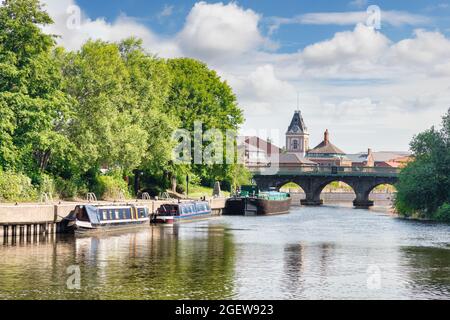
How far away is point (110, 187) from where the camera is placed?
285ft

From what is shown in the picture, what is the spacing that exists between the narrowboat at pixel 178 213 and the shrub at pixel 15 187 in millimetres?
18900

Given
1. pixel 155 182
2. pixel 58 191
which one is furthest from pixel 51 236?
pixel 155 182

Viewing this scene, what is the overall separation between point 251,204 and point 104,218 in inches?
1831

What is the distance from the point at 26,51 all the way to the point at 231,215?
1930 inches

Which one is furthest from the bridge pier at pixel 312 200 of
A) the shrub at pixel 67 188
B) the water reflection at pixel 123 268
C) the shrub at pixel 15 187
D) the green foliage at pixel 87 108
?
the shrub at pixel 15 187

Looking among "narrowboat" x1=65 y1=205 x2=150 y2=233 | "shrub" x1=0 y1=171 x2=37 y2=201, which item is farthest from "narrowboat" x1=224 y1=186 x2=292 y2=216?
"shrub" x1=0 y1=171 x2=37 y2=201

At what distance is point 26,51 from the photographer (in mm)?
68688

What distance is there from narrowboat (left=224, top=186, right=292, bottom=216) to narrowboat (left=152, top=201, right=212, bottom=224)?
17.4 m

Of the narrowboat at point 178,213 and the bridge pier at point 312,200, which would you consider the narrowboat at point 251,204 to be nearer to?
the narrowboat at point 178,213

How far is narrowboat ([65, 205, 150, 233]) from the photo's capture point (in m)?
65.2

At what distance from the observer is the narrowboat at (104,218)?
65.2 meters

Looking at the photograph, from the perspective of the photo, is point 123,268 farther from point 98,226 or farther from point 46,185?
point 46,185

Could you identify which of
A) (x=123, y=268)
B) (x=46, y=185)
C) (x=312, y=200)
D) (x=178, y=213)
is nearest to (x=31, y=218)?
(x=46, y=185)
